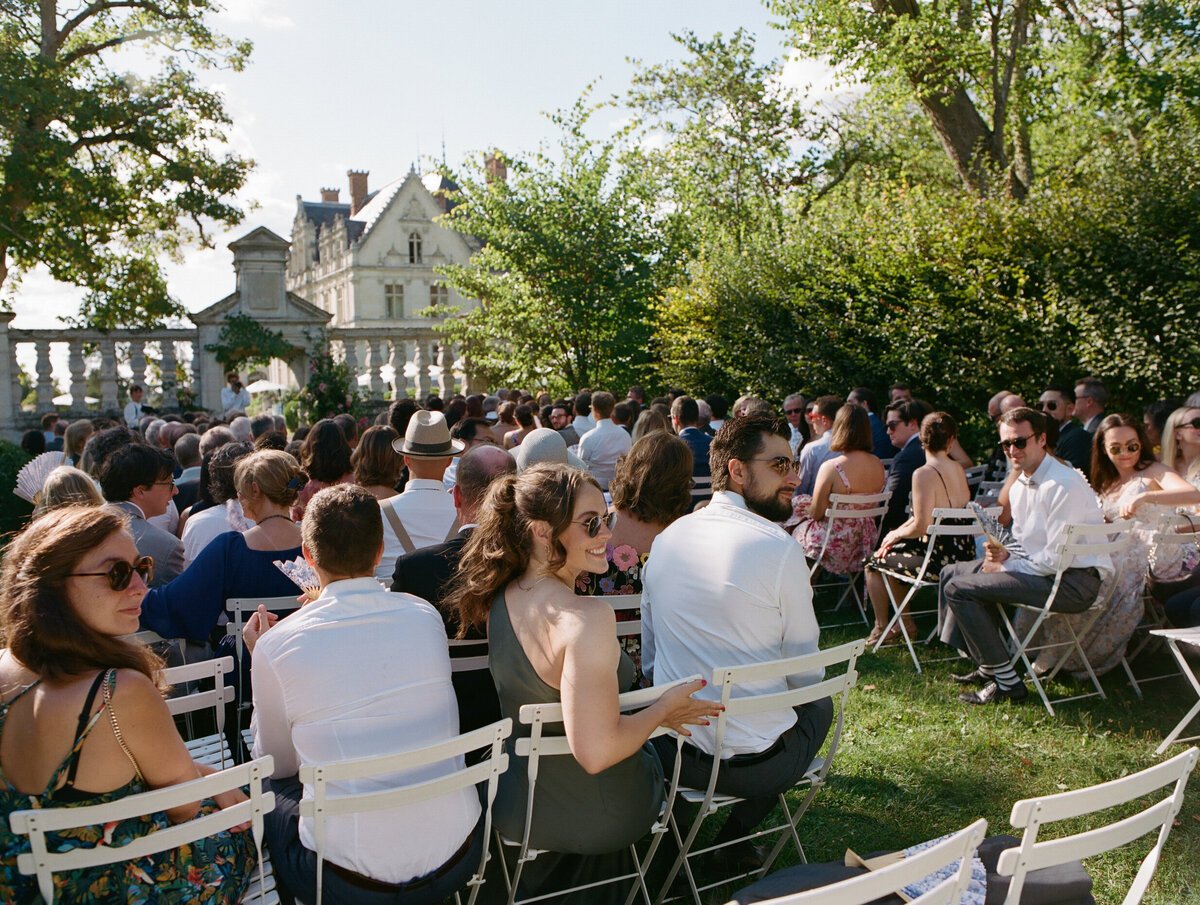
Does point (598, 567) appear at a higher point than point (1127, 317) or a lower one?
lower

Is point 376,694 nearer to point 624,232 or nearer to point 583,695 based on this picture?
point 583,695

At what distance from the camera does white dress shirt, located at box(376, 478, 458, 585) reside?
16.4 feet

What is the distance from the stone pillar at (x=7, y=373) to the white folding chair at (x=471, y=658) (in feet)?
56.5

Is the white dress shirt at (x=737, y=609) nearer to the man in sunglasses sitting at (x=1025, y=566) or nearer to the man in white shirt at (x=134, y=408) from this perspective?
the man in sunglasses sitting at (x=1025, y=566)

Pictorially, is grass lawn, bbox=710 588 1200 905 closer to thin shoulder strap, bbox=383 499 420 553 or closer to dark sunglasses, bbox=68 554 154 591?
thin shoulder strap, bbox=383 499 420 553

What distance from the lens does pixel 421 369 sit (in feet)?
64.5

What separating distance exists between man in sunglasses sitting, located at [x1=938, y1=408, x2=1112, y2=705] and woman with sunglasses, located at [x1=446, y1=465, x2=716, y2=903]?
112 inches

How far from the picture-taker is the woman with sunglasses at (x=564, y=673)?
8.93ft

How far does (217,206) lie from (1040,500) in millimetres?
18552

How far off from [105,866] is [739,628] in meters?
2.09

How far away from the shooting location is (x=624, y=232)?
57.5 ft

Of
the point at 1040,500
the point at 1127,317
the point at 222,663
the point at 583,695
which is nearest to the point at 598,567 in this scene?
the point at 583,695

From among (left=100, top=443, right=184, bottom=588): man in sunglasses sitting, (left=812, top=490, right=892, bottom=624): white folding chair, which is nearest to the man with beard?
(left=100, top=443, right=184, bottom=588): man in sunglasses sitting

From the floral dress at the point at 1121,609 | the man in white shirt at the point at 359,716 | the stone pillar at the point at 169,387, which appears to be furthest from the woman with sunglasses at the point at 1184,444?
the stone pillar at the point at 169,387
